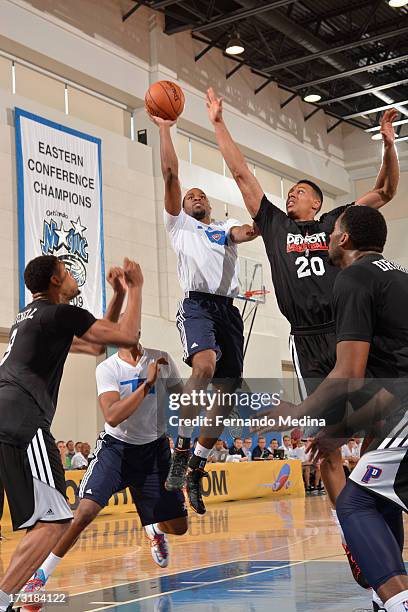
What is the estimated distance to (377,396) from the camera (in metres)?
3.74

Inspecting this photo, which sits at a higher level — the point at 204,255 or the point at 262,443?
the point at 204,255

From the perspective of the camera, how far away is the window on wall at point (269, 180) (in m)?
25.9

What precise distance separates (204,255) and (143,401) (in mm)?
1259

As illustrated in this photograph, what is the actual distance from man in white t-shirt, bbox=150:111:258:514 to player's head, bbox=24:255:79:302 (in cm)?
155

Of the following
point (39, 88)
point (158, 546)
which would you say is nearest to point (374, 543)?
point (158, 546)

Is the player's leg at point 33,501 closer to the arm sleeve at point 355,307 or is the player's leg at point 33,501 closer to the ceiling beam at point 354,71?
the arm sleeve at point 355,307

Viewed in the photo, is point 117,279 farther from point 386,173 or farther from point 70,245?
point 70,245

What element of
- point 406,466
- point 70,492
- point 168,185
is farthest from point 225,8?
point 406,466

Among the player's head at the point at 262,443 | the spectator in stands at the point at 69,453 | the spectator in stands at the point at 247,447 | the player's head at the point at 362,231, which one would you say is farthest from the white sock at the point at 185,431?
the player's head at the point at 262,443

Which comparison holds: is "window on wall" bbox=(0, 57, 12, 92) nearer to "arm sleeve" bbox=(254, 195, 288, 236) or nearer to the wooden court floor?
the wooden court floor

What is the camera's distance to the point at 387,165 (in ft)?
18.7

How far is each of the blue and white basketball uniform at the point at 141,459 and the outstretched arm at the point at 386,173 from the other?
2.00 meters

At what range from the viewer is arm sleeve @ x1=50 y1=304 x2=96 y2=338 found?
15.1 feet

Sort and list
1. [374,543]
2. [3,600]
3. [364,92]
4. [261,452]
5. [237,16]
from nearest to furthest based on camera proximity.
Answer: [374,543] < [3,600] < [261,452] < [237,16] < [364,92]
